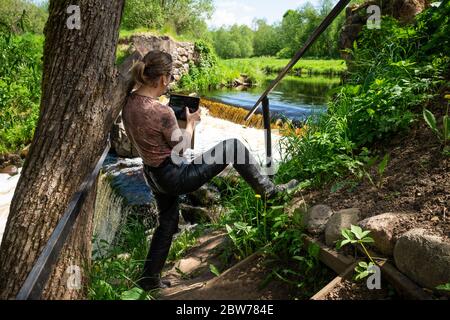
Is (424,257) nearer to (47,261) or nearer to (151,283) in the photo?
(47,261)

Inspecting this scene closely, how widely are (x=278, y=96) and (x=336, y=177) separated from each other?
44.3ft

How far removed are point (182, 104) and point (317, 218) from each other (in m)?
1.26

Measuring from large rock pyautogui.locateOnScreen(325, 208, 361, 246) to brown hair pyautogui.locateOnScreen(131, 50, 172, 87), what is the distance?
4.72 feet

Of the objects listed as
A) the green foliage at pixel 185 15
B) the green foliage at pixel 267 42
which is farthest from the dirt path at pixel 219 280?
the green foliage at pixel 267 42

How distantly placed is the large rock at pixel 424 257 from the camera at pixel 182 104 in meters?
1.64

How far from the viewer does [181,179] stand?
8.95ft

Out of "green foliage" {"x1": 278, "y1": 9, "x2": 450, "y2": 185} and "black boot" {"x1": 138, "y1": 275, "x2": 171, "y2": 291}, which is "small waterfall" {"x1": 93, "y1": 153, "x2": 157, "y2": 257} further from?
"green foliage" {"x1": 278, "y1": 9, "x2": 450, "y2": 185}

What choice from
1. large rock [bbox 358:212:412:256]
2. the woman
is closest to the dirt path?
the woman

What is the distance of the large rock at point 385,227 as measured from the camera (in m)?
2.12

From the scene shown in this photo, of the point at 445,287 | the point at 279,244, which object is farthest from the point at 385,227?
the point at 279,244

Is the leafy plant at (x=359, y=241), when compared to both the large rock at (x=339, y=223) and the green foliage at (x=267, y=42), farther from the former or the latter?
the green foliage at (x=267, y=42)

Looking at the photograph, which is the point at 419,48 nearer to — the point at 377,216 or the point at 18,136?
the point at 377,216

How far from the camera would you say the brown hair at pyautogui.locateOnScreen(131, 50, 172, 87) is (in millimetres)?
2605

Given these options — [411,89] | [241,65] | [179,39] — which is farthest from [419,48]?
[241,65]
